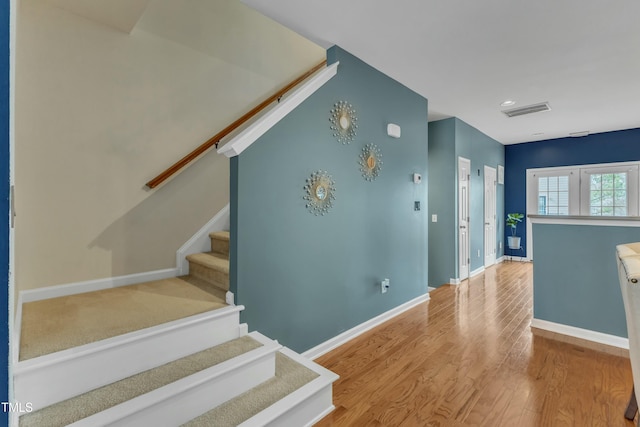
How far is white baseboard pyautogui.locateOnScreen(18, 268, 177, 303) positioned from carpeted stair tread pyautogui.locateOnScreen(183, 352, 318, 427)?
1465 millimetres

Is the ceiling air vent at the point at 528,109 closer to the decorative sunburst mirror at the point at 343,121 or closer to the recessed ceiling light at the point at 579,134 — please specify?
the recessed ceiling light at the point at 579,134

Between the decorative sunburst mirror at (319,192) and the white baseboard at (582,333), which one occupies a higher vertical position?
the decorative sunburst mirror at (319,192)

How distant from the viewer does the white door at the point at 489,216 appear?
6.13 metres

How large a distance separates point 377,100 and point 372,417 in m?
2.83

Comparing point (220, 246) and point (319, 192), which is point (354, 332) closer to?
point (319, 192)

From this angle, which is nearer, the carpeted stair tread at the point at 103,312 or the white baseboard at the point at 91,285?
the carpeted stair tread at the point at 103,312

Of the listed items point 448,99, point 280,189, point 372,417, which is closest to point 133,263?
point 280,189

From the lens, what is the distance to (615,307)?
277 cm

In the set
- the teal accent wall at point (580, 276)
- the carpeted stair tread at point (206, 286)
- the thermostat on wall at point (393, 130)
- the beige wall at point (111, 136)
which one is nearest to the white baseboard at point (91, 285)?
the beige wall at point (111, 136)

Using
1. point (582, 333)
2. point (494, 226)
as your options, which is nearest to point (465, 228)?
point (494, 226)

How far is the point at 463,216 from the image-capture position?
5113 millimetres

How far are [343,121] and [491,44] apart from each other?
4.77ft

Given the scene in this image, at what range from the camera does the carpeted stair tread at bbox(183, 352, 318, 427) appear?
1.53 metres

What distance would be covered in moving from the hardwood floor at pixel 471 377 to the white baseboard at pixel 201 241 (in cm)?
156
